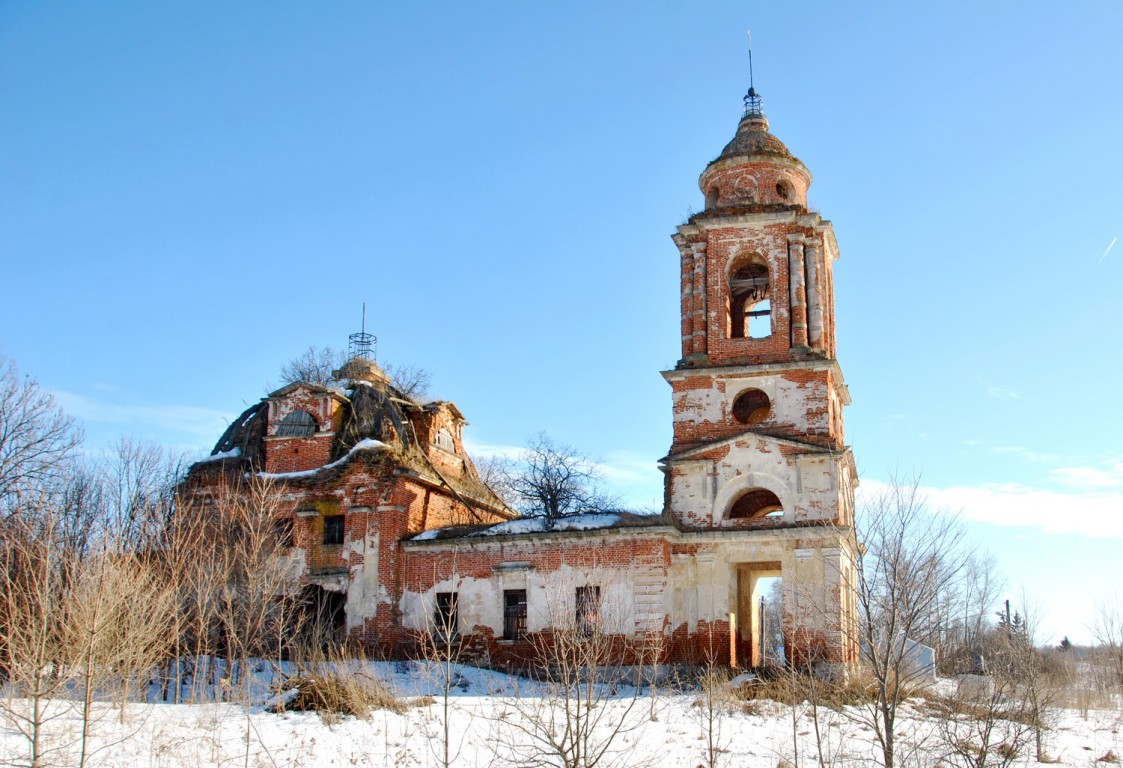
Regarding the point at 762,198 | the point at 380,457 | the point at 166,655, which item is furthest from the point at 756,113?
the point at 166,655

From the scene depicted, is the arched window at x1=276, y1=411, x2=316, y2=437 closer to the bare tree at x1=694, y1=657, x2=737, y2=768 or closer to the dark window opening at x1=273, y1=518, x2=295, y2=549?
the dark window opening at x1=273, y1=518, x2=295, y2=549

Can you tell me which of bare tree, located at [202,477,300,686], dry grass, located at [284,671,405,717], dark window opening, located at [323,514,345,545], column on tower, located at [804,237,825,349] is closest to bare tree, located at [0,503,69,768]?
bare tree, located at [202,477,300,686]

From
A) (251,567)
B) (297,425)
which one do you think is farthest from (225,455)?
(251,567)

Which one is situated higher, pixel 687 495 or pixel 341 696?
pixel 687 495

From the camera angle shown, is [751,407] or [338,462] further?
[338,462]

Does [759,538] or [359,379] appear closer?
[759,538]

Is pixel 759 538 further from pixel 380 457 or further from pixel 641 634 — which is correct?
pixel 380 457

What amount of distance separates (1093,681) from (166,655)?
93.4ft

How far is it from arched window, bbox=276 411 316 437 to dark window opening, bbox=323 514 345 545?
2.18 m

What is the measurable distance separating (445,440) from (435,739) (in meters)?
14.9

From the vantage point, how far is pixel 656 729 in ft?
50.3

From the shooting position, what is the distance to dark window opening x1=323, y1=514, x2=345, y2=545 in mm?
24625

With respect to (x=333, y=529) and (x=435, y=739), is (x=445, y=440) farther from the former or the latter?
(x=435, y=739)

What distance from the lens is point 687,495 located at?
22641 millimetres
